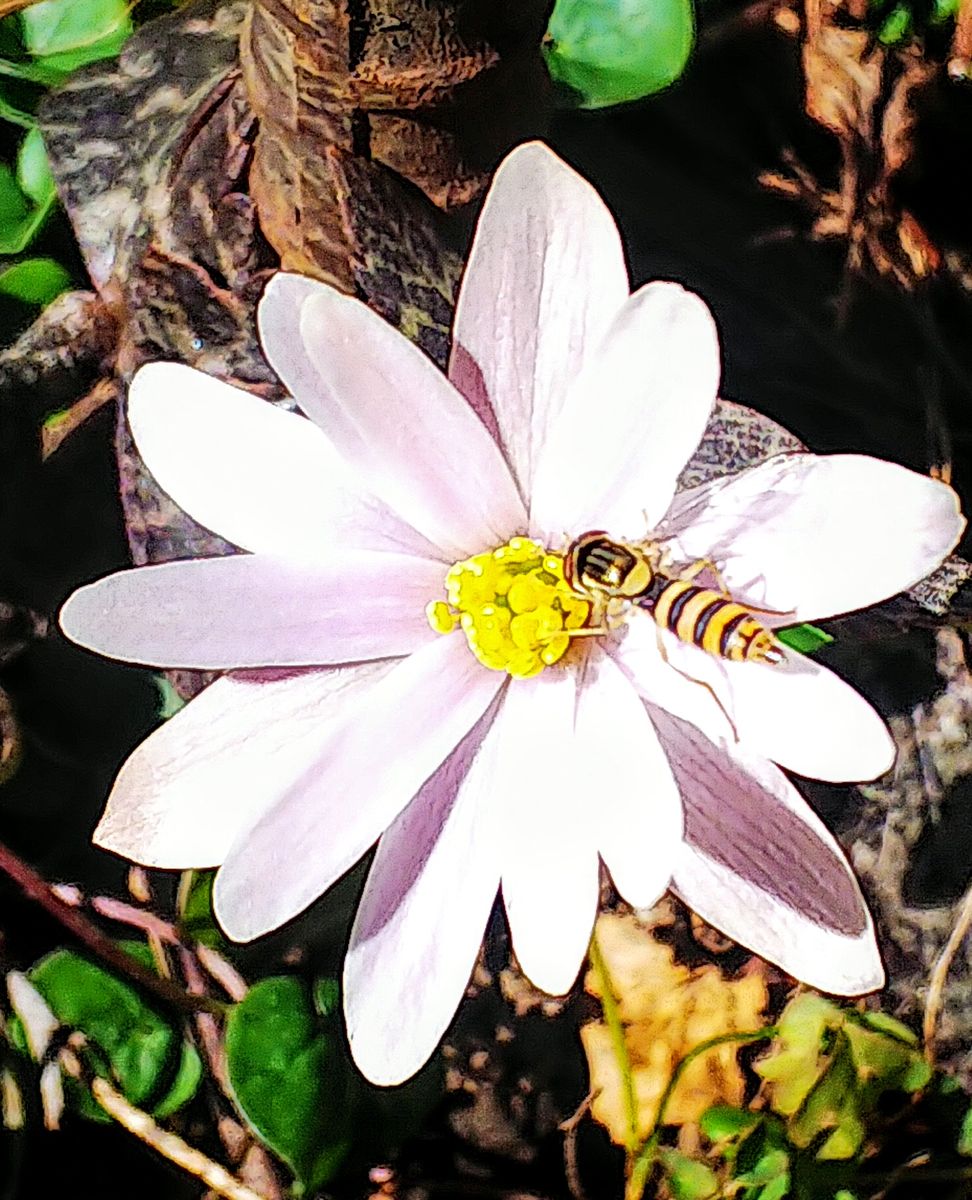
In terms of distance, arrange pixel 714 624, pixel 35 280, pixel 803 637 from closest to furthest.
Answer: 1. pixel 714 624
2. pixel 803 637
3. pixel 35 280

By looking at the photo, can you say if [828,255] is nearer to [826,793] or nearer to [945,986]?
[826,793]

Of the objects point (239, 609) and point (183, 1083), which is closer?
point (239, 609)

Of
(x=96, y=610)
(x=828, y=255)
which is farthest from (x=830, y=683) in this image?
(x=828, y=255)

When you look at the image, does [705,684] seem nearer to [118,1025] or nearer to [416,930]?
[416,930]

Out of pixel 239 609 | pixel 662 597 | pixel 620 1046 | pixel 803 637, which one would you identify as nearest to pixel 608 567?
pixel 662 597

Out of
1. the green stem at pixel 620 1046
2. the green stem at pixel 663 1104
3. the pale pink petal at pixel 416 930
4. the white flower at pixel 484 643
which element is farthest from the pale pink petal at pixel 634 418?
the green stem at pixel 663 1104

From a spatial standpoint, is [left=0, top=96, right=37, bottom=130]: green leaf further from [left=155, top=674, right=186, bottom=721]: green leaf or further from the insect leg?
the insect leg

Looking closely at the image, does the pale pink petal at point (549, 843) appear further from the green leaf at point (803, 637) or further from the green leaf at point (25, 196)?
the green leaf at point (25, 196)

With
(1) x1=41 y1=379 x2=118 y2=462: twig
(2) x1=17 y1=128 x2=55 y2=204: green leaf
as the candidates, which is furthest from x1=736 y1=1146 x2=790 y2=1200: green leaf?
(2) x1=17 y1=128 x2=55 y2=204: green leaf
